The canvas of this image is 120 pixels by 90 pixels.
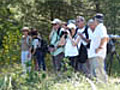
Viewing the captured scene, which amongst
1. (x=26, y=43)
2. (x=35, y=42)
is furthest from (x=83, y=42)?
(x=26, y=43)

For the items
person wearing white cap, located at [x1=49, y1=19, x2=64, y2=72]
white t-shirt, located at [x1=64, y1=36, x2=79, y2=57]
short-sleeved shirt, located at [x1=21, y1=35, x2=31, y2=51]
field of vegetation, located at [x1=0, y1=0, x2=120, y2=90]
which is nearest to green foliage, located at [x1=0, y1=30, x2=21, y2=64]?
field of vegetation, located at [x1=0, y1=0, x2=120, y2=90]

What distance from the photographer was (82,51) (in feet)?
22.8

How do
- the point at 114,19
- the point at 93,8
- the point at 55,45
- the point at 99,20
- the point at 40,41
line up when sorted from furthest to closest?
the point at 93,8 < the point at 114,19 < the point at 40,41 < the point at 55,45 < the point at 99,20

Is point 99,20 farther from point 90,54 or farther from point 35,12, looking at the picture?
point 35,12

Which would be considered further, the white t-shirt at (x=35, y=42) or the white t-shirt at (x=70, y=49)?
the white t-shirt at (x=35, y=42)

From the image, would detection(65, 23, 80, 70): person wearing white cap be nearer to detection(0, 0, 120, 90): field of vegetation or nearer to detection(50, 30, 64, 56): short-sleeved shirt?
detection(50, 30, 64, 56): short-sleeved shirt

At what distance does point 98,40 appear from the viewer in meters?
6.01

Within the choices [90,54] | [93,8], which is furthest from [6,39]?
[90,54]

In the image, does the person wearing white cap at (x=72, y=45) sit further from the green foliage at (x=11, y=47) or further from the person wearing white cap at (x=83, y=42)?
the green foliage at (x=11, y=47)

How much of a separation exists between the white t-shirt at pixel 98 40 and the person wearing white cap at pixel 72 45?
81cm

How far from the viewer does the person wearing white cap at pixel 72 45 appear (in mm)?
6971

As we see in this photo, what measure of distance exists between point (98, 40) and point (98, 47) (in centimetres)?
13

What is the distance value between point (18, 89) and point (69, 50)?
92.9 inches

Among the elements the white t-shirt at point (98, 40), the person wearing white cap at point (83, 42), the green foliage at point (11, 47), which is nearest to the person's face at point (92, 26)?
the white t-shirt at point (98, 40)
